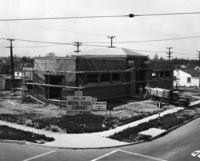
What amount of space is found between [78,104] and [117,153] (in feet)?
25.2

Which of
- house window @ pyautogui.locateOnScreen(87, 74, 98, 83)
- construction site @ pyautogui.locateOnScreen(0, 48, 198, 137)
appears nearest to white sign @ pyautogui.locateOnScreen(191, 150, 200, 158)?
construction site @ pyautogui.locateOnScreen(0, 48, 198, 137)

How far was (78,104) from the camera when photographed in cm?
2409

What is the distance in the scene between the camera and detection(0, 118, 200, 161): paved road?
53.3 feet

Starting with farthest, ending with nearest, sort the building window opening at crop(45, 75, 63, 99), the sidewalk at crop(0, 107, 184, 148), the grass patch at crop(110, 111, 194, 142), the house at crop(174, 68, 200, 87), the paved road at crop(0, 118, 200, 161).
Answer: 1. the house at crop(174, 68, 200, 87)
2. the building window opening at crop(45, 75, 63, 99)
3. the grass patch at crop(110, 111, 194, 142)
4. the sidewalk at crop(0, 107, 184, 148)
5. the paved road at crop(0, 118, 200, 161)

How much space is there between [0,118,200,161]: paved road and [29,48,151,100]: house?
1534 cm

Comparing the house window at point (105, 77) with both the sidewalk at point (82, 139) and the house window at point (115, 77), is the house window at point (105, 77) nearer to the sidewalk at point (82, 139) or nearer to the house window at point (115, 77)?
the house window at point (115, 77)

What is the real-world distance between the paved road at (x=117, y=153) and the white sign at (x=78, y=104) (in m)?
6.15

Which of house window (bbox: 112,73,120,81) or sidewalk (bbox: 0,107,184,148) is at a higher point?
house window (bbox: 112,73,120,81)

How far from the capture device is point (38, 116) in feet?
90.6

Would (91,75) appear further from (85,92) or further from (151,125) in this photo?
(151,125)

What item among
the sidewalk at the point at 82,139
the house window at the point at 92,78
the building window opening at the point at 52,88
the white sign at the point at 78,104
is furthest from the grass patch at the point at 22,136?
the building window opening at the point at 52,88

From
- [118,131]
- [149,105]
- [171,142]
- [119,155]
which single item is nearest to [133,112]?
[149,105]

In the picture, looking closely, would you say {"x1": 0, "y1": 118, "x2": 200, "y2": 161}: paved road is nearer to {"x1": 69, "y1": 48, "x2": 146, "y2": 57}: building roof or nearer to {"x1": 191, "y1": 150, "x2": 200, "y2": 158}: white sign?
{"x1": 191, "y1": 150, "x2": 200, "y2": 158}: white sign

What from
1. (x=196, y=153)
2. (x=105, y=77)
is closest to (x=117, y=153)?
(x=196, y=153)
